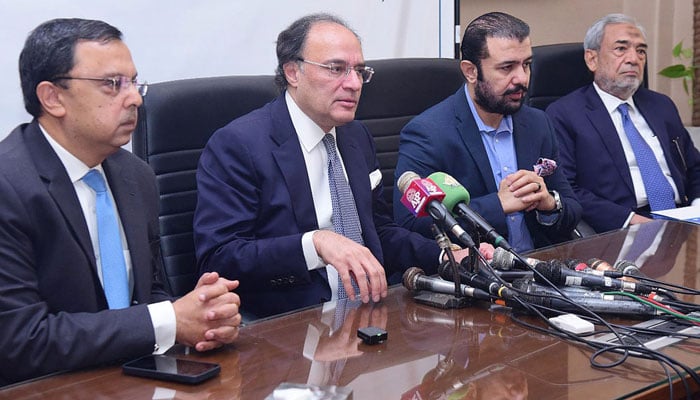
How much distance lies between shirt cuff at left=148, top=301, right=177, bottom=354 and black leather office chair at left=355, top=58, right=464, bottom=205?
1528 millimetres

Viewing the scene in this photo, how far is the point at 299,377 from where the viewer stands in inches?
55.6

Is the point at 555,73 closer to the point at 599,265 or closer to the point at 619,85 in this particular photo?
the point at 619,85

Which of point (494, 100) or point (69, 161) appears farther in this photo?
point (494, 100)

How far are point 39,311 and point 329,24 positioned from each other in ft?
4.01

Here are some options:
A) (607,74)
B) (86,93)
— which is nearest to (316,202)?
(86,93)

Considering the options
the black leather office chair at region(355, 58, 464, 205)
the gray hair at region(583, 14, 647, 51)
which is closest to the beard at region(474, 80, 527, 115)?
the black leather office chair at region(355, 58, 464, 205)

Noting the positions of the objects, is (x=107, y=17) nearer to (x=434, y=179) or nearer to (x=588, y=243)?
(x=434, y=179)

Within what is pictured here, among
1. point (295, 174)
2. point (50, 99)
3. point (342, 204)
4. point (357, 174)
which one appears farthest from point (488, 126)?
point (50, 99)

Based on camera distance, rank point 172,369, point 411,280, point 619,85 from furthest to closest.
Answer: point 619,85, point 411,280, point 172,369

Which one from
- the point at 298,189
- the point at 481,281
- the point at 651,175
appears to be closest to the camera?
the point at 481,281

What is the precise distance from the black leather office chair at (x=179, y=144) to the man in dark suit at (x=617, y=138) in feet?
5.23

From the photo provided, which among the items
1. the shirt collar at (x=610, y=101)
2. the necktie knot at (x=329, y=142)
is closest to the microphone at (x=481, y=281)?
the necktie knot at (x=329, y=142)

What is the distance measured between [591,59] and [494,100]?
3.39 feet

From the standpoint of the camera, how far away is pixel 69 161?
177cm
